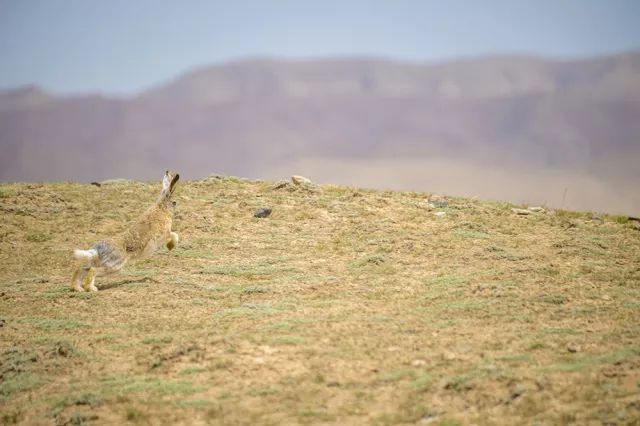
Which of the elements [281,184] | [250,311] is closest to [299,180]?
[281,184]

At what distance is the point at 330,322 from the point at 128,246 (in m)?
4.80

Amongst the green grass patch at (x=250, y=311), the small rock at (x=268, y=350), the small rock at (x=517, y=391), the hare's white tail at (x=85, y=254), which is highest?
the hare's white tail at (x=85, y=254)

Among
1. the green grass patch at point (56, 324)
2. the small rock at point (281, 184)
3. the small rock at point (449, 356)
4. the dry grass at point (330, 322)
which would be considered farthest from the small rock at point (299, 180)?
the small rock at point (449, 356)

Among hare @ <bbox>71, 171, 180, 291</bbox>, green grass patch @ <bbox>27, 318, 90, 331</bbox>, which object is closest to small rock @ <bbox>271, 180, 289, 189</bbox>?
hare @ <bbox>71, 171, 180, 291</bbox>

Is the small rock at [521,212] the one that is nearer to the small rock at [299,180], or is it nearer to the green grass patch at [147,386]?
the small rock at [299,180]

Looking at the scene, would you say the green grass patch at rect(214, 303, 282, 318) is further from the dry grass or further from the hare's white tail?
the hare's white tail

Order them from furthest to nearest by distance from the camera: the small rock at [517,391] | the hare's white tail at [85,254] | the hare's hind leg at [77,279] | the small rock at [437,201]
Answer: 1. the small rock at [437,201]
2. the hare's hind leg at [77,279]
3. the hare's white tail at [85,254]
4. the small rock at [517,391]

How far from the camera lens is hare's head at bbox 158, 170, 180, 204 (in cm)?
1462

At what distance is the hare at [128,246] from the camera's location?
13.5 m

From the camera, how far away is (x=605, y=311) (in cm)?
1138

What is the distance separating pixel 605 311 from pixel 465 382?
383 centimetres

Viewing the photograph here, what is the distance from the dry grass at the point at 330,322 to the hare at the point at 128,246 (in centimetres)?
45

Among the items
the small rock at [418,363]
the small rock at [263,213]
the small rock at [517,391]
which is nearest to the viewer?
the small rock at [517,391]

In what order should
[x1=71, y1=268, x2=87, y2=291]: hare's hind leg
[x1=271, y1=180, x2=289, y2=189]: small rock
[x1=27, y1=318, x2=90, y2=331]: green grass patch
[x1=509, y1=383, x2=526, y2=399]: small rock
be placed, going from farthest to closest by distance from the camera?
[x1=271, y1=180, x2=289, y2=189]: small rock → [x1=71, y1=268, x2=87, y2=291]: hare's hind leg → [x1=27, y1=318, x2=90, y2=331]: green grass patch → [x1=509, y1=383, x2=526, y2=399]: small rock
